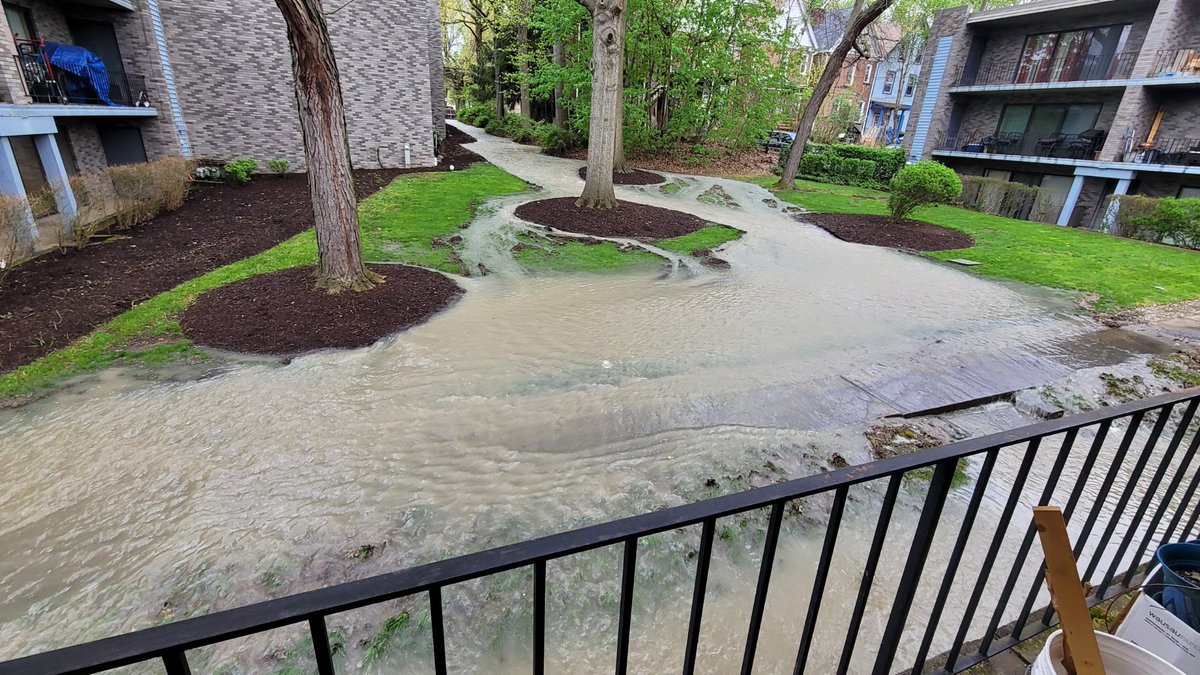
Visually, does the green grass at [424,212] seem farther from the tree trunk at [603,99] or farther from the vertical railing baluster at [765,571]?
the vertical railing baluster at [765,571]

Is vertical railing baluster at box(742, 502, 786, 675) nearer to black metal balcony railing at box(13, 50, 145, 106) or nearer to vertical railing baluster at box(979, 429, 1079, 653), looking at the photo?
vertical railing baluster at box(979, 429, 1079, 653)

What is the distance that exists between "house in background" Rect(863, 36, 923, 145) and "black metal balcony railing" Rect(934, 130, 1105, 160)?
649 inches

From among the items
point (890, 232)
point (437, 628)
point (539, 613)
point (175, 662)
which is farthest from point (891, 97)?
point (175, 662)

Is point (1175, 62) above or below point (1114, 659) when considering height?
above

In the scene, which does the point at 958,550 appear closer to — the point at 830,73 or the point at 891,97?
the point at 830,73

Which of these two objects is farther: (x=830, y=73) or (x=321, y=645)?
(x=830, y=73)

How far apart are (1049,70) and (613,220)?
62.6ft

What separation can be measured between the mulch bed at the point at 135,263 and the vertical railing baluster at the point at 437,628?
6.55 meters

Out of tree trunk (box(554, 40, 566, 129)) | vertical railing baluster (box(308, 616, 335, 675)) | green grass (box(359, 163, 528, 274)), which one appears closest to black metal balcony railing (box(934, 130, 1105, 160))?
tree trunk (box(554, 40, 566, 129))

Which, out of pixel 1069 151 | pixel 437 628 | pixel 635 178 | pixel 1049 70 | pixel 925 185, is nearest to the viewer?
pixel 437 628

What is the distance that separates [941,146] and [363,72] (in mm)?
22235

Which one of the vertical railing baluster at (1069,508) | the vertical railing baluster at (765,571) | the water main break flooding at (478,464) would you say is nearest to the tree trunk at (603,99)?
the water main break flooding at (478,464)

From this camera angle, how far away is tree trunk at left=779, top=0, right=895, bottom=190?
15859 millimetres

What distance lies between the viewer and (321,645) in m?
1.08
